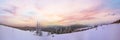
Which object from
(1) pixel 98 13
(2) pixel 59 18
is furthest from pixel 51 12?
(1) pixel 98 13

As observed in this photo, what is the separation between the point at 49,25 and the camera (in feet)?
4.79

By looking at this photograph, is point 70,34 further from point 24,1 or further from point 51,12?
point 24,1

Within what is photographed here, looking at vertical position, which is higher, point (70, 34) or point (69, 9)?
point (69, 9)

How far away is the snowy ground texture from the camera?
4.79 feet

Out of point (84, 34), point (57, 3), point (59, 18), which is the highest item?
point (57, 3)

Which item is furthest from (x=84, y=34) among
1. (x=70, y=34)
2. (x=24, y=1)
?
(x=24, y=1)

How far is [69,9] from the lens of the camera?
4.81 feet

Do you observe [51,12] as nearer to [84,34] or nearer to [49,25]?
[49,25]

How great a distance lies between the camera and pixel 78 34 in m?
1.49

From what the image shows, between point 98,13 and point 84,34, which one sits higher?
point 98,13

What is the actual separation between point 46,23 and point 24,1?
23 cm

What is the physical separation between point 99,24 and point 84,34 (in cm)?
14

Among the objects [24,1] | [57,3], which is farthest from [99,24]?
[24,1]

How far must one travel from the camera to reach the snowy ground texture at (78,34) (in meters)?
1.46
